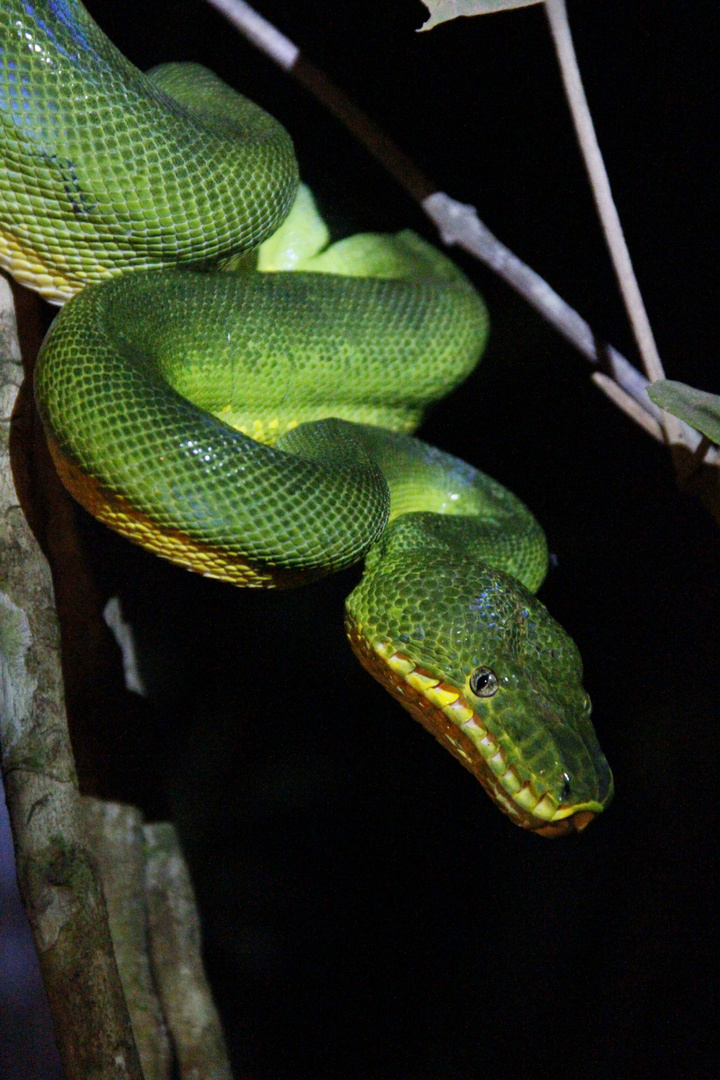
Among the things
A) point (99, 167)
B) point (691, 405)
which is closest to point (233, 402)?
point (99, 167)

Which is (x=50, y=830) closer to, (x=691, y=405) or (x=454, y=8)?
(x=691, y=405)

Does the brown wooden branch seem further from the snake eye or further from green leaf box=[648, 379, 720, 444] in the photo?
green leaf box=[648, 379, 720, 444]

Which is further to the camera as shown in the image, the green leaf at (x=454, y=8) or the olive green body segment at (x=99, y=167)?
the olive green body segment at (x=99, y=167)

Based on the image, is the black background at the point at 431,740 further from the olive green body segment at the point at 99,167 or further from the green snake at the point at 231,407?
the olive green body segment at the point at 99,167

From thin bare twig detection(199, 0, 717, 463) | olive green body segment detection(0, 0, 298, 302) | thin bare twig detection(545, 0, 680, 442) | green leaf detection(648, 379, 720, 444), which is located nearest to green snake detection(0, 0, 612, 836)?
olive green body segment detection(0, 0, 298, 302)

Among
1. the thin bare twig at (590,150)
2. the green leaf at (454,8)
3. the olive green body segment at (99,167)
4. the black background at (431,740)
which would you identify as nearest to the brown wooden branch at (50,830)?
the olive green body segment at (99,167)

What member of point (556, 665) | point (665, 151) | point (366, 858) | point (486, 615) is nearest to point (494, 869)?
point (366, 858)

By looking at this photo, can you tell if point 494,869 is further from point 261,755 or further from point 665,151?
point 665,151
